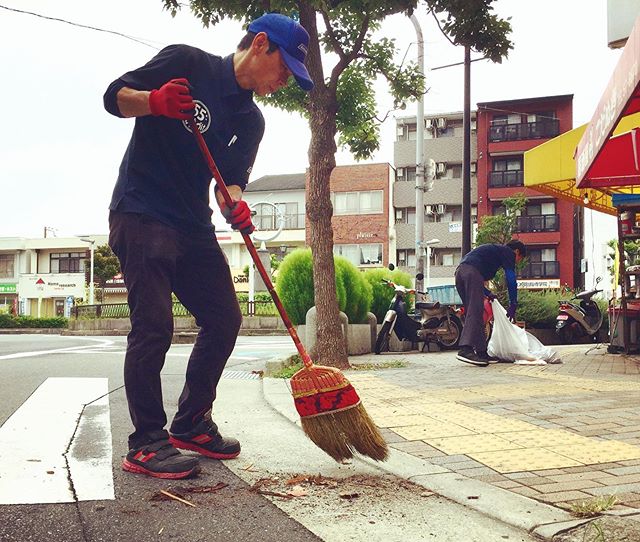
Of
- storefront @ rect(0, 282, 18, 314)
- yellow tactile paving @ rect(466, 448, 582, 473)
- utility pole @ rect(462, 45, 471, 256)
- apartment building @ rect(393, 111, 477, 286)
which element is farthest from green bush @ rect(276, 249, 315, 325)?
storefront @ rect(0, 282, 18, 314)

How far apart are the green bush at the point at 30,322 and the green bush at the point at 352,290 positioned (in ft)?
81.4

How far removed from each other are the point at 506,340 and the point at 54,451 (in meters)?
6.58

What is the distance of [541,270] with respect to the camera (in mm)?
41156

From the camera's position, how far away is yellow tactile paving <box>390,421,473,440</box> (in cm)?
380

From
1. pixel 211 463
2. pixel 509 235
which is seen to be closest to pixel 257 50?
pixel 211 463

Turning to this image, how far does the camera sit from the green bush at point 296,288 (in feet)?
33.8

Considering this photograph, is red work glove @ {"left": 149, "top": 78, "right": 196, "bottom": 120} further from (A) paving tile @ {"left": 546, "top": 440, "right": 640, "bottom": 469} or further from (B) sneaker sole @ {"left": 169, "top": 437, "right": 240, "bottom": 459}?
(A) paving tile @ {"left": 546, "top": 440, "right": 640, "bottom": 469}

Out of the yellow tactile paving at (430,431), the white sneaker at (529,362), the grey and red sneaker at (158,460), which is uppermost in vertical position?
the grey and red sneaker at (158,460)

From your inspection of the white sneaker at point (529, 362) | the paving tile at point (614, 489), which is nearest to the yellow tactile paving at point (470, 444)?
the paving tile at point (614, 489)

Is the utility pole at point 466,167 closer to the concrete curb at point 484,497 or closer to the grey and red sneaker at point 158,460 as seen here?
the concrete curb at point 484,497

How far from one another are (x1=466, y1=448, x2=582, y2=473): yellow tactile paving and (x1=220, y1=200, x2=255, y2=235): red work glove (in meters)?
1.48

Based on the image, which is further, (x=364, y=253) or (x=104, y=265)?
(x=104, y=265)

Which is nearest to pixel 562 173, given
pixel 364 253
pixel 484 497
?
pixel 484 497

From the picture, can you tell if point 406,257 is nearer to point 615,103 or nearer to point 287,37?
point 615,103
